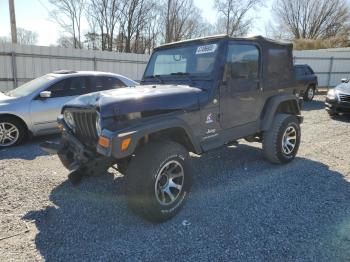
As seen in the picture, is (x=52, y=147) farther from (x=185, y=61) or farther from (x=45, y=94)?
(x=45, y=94)

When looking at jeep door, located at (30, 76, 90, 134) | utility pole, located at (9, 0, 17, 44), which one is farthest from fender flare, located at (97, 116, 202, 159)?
utility pole, located at (9, 0, 17, 44)

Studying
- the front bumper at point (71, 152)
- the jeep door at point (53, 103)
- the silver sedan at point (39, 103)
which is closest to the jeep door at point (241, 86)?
the front bumper at point (71, 152)

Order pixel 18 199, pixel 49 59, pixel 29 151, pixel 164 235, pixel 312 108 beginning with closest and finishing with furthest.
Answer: pixel 164 235, pixel 18 199, pixel 29 151, pixel 49 59, pixel 312 108

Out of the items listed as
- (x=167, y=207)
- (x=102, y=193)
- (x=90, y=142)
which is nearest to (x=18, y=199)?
(x=102, y=193)

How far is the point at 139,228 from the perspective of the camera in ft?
10.8

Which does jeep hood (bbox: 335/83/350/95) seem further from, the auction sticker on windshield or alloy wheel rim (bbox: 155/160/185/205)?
alloy wheel rim (bbox: 155/160/185/205)

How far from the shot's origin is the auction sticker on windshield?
159 inches

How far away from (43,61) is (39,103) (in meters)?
5.49

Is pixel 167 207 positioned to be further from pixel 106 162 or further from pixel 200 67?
pixel 200 67

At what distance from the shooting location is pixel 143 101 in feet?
10.7

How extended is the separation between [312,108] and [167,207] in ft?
36.1

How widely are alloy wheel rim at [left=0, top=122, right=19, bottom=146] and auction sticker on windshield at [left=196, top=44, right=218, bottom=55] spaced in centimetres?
451

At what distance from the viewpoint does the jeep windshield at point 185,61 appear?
13.2 feet

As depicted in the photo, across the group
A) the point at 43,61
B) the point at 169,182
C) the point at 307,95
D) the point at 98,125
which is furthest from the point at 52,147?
the point at 307,95
